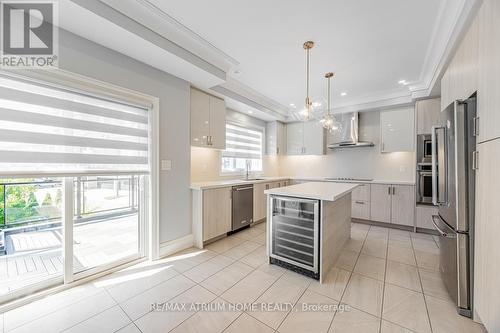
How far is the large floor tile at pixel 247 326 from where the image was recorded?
153 centimetres

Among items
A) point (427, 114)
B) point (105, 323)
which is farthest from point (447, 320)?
point (427, 114)

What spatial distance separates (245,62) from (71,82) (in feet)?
6.77

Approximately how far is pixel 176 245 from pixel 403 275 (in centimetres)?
294

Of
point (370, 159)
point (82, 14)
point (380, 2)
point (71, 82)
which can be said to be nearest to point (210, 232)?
point (71, 82)

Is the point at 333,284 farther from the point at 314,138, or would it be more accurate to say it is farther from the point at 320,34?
the point at 314,138

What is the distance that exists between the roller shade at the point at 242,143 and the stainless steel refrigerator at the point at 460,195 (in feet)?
11.4

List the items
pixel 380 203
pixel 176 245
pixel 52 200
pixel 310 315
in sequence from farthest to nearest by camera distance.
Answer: pixel 380 203
pixel 176 245
pixel 52 200
pixel 310 315

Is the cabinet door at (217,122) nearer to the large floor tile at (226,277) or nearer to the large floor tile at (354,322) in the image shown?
the large floor tile at (226,277)

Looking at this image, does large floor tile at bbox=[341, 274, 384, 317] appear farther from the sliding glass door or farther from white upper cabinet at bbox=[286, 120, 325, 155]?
white upper cabinet at bbox=[286, 120, 325, 155]

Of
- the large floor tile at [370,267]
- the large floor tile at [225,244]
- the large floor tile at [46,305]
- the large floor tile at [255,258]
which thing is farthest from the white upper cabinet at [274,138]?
the large floor tile at [46,305]

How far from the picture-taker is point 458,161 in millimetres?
1655

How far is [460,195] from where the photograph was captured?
164 cm

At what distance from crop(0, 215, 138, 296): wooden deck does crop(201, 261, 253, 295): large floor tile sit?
1.23 meters

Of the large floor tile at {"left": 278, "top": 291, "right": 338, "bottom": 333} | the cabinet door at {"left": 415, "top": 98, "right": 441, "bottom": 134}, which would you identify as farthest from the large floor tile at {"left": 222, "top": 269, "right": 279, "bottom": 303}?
the cabinet door at {"left": 415, "top": 98, "right": 441, "bottom": 134}
